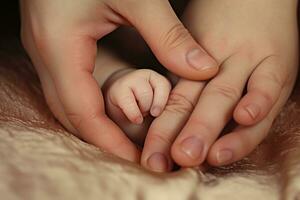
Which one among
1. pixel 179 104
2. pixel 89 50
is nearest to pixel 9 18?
pixel 89 50

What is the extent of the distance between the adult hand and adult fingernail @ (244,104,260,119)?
0.20ft

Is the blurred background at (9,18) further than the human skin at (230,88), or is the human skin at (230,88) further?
the blurred background at (9,18)

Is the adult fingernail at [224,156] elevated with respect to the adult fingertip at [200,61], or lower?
lower

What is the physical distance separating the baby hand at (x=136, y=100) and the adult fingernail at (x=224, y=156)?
86 millimetres

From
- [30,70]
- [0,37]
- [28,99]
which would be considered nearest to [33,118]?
[28,99]

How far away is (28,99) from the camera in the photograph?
1.68 feet

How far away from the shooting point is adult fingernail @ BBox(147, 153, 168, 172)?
0.39m

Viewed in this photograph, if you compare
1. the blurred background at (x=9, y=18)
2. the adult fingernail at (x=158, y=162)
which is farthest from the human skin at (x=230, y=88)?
the blurred background at (x=9, y=18)

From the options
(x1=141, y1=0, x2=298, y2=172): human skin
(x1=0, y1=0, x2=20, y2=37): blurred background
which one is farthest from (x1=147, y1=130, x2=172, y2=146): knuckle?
(x1=0, y1=0, x2=20, y2=37): blurred background

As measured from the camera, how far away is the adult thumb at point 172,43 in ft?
1.51

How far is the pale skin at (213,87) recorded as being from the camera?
1.35 feet

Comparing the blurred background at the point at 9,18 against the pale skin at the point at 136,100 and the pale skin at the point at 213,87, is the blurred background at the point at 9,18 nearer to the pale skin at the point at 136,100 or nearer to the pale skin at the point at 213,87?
the pale skin at the point at 213,87

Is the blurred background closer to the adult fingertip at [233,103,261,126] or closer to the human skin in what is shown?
the human skin

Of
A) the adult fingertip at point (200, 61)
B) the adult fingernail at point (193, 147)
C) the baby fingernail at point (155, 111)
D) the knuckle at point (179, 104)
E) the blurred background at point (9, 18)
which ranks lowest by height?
the blurred background at point (9, 18)
